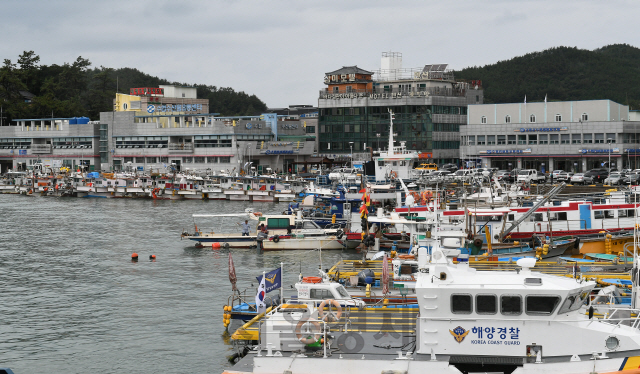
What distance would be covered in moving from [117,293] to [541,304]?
2637 cm

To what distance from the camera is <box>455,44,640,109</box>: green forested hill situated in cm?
17150

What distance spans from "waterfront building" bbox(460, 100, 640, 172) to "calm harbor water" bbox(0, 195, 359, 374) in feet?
179

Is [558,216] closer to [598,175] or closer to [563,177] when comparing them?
[598,175]

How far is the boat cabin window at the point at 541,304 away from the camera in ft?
60.6

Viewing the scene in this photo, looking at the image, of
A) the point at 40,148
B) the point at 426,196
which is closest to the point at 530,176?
the point at 426,196

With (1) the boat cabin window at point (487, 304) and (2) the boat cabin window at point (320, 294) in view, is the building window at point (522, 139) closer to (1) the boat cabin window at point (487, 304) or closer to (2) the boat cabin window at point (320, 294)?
(2) the boat cabin window at point (320, 294)

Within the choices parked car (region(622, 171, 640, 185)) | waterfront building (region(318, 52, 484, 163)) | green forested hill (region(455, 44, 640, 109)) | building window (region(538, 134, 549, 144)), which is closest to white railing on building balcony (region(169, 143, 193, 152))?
waterfront building (region(318, 52, 484, 163))

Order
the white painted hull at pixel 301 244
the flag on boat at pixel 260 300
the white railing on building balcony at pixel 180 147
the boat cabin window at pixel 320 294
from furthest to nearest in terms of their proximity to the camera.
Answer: the white railing on building balcony at pixel 180 147 → the white painted hull at pixel 301 244 → the flag on boat at pixel 260 300 → the boat cabin window at pixel 320 294

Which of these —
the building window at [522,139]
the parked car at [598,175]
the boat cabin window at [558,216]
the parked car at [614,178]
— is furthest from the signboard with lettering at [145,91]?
the boat cabin window at [558,216]

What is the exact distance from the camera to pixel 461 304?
61.9 ft

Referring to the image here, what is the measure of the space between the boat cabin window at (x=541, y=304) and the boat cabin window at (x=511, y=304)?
206mm

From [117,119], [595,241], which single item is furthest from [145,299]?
[117,119]

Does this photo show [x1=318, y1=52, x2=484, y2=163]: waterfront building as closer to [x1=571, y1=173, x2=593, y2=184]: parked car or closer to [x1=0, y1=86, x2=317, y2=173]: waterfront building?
[x1=0, y1=86, x2=317, y2=173]: waterfront building

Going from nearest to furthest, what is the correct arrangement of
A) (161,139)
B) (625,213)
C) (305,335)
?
(305,335) → (625,213) → (161,139)
